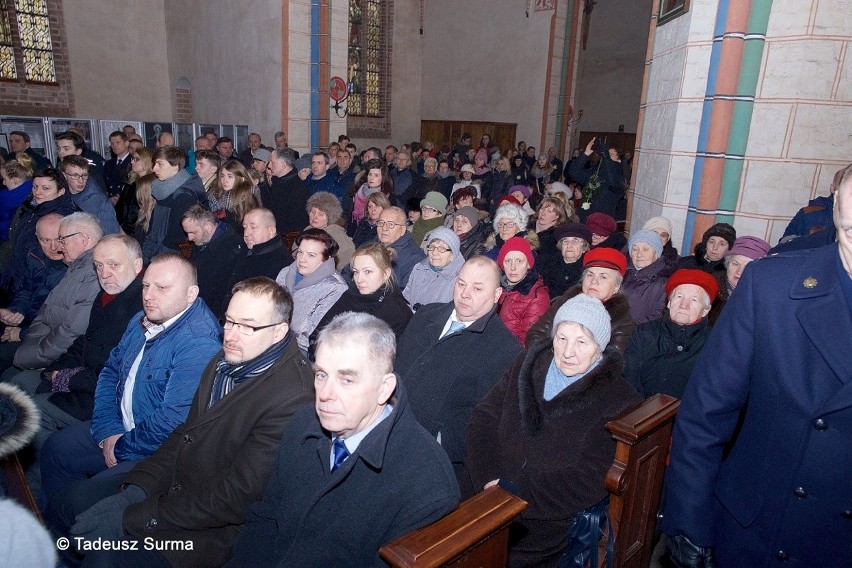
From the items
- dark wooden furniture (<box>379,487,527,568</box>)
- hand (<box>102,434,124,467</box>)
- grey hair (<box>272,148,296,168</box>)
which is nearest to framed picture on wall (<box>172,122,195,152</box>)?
grey hair (<box>272,148,296,168</box>)

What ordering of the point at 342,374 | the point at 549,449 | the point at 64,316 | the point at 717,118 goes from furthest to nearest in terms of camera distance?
the point at 717,118 < the point at 64,316 < the point at 549,449 < the point at 342,374

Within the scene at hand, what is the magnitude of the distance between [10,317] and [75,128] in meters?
5.64

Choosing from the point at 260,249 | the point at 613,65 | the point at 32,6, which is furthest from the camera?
the point at 613,65

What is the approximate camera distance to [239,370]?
2.19 metres

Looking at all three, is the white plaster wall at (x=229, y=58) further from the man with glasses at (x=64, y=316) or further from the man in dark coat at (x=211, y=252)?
the man with glasses at (x=64, y=316)

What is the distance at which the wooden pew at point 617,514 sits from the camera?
1.48 meters

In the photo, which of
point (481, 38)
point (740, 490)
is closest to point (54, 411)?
point (740, 490)

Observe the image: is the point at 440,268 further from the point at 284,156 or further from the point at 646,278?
the point at 284,156

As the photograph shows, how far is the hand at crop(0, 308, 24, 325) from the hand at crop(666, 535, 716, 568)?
430 centimetres

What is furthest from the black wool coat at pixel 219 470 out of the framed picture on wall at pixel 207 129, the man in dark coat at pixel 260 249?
the framed picture on wall at pixel 207 129

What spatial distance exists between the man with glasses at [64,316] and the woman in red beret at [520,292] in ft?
8.47

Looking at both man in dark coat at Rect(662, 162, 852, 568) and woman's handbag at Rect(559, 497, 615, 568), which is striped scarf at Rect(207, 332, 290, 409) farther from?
man in dark coat at Rect(662, 162, 852, 568)

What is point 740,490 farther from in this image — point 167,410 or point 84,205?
point 84,205

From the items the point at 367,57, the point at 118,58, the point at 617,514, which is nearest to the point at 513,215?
the point at 617,514
